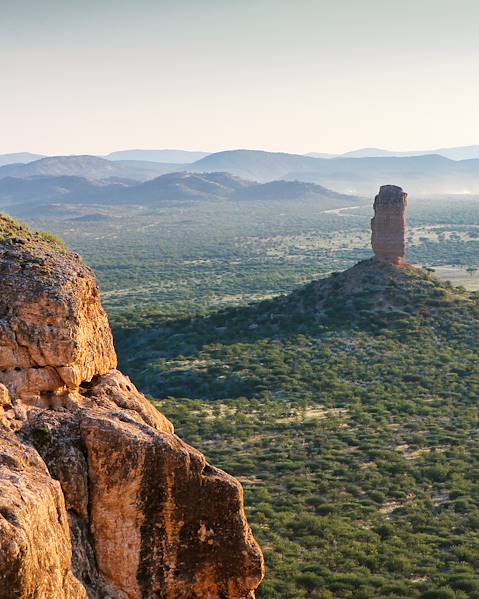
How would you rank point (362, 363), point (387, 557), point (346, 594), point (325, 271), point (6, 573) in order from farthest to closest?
point (325, 271), point (362, 363), point (387, 557), point (346, 594), point (6, 573)

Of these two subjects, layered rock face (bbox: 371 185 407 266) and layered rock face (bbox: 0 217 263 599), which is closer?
layered rock face (bbox: 0 217 263 599)

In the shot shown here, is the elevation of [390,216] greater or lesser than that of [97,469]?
greater

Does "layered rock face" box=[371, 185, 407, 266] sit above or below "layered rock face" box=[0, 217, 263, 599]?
above

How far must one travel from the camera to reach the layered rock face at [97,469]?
31.6 ft

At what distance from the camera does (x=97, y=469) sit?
32.0 ft

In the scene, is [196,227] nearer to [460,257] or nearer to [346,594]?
[460,257]

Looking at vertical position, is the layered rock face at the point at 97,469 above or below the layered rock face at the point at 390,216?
below

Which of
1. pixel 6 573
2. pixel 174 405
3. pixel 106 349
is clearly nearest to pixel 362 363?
pixel 174 405

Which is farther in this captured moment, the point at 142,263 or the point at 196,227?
the point at 196,227

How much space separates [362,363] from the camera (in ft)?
142

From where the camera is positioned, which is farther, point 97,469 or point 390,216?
point 390,216

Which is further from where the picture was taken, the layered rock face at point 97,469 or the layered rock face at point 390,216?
the layered rock face at point 390,216

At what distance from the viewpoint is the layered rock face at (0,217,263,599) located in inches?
379

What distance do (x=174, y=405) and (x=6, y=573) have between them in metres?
29.8
